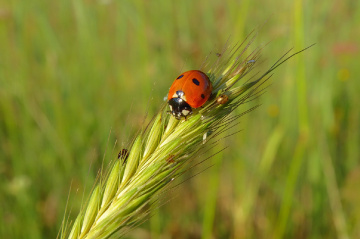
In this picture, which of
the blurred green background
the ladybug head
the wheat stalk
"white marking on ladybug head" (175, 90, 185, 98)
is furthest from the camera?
the blurred green background

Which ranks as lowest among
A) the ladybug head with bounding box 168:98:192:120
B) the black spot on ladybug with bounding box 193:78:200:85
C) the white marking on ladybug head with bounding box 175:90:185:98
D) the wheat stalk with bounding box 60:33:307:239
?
the wheat stalk with bounding box 60:33:307:239

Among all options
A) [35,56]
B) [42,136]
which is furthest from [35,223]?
[35,56]

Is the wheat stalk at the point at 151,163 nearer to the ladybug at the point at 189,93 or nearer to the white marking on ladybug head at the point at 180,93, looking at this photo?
the ladybug at the point at 189,93

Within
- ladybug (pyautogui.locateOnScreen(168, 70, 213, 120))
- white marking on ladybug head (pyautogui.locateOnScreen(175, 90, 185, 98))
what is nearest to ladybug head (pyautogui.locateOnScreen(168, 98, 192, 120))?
ladybug (pyautogui.locateOnScreen(168, 70, 213, 120))

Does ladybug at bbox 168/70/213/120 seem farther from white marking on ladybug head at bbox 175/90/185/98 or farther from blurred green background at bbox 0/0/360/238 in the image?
blurred green background at bbox 0/0/360/238

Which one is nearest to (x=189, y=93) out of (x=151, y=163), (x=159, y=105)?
(x=151, y=163)

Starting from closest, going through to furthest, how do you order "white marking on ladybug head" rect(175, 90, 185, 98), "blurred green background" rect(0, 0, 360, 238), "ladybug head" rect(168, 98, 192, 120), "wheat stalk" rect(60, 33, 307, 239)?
1. "wheat stalk" rect(60, 33, 307, 239)
2. "ladybug head" rect(168, 98, 192, 120)
3. "white marking on ladybug head" rect(175, 90, 185, 98)
4. "blurred green background" rect(0, 0, 360, 238)

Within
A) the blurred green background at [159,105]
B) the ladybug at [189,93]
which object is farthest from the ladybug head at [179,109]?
the blurred green background at [159,105]
